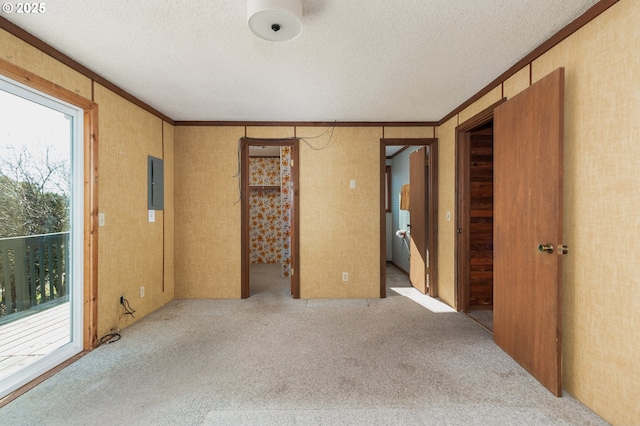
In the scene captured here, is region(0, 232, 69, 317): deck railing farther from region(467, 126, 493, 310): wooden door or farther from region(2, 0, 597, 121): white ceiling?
region(467, 126, 493, 310): wooden door

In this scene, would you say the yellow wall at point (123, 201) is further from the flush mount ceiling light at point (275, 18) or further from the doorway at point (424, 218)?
the doorway at point (424, 218)

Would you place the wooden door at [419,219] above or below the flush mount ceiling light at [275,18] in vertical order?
below

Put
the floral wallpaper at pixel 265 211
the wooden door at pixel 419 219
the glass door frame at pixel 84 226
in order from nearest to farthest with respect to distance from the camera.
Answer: the glass door frame at pixel 84 226
the wooden door at pixel 419 219
the floral wallpaper at pixel 265 211

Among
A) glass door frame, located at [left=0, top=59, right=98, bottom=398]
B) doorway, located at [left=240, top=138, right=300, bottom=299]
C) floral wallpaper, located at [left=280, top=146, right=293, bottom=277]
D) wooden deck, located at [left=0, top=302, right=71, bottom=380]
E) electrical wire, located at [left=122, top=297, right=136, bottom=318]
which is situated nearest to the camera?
wooden deck, located at [left=0, top=302, right=71, bottom=380]

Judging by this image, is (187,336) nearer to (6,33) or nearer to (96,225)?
(96,225)

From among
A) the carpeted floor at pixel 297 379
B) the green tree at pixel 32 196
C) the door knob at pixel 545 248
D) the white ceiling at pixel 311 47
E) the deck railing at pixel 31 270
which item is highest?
the white ceiling at pixel 311 47

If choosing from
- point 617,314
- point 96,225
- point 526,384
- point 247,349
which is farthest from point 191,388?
point 617,314

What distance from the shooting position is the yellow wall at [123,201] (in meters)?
2.31

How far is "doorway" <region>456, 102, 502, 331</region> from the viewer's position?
3158 millimetres

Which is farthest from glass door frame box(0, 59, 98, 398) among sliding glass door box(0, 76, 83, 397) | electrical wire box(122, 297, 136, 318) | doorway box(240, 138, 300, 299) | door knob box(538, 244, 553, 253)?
door knob box(538, 244, 553, 253)

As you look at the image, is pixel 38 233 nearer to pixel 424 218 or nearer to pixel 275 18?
pixel 275 18

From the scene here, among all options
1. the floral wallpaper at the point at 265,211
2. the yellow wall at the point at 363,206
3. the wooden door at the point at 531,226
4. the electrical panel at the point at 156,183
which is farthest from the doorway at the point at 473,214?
the floral wallpaper at the point at 265,211

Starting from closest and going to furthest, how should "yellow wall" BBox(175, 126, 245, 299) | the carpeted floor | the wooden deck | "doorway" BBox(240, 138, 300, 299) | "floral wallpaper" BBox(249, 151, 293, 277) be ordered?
the carpeted floor
the wooden deck
"yellow wall" BBox(175, 126, 245, 299)
"doorway" BBox(240, 138, 300, 299)
"floral wallpaper" BBox(249, 151, 293, 277)

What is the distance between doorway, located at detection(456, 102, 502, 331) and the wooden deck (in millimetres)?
3871
